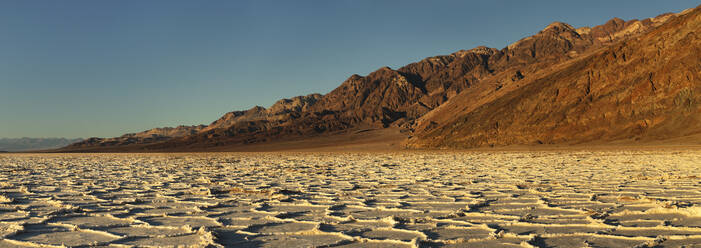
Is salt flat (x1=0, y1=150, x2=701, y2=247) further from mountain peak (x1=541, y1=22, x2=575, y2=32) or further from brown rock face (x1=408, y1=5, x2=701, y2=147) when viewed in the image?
mountain peak (x1=541, y1=22, x2=575, y2=32)

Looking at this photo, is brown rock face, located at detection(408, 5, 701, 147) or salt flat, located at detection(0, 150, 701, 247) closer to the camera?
salt flat, located at detection(0, 150, 701, 247)

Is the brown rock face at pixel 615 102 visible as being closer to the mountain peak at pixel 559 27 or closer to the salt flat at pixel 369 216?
the salt flat at pixel 369 216

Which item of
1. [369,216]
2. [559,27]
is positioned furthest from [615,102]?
[559,27]

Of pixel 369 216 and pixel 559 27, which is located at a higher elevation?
pixel 559 27

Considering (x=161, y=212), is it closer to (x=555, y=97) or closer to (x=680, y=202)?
(x=680, y=202)

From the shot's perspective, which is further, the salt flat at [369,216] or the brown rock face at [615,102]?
the brown rock face at [615,102]

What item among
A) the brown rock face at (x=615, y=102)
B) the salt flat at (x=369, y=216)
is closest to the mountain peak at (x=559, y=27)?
the brown rock face at (x=615, y=102)

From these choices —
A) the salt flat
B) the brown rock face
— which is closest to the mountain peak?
the brown rock face

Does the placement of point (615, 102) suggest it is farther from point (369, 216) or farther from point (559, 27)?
point (559, 27)

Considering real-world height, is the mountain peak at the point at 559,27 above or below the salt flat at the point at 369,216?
above

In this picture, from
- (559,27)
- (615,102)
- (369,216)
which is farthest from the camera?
(559,27)

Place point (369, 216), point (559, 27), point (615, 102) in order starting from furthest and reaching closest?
point (559, 27), point (615, 102), point (369, 216)

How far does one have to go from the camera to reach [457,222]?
434 cm

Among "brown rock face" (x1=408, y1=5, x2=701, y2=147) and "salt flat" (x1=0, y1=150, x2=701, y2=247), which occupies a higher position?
"brown rock face" (x1=408, y1=5, x2=701, y2=147)
